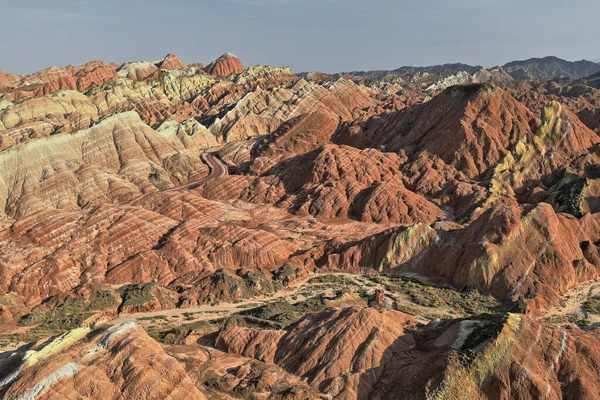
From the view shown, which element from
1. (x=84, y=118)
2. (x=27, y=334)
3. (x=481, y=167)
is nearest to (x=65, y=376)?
(x=27, y=334)

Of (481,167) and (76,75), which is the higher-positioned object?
(76,75)

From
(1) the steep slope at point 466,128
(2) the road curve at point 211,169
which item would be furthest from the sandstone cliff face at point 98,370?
(1) the steep slope at point 466,128

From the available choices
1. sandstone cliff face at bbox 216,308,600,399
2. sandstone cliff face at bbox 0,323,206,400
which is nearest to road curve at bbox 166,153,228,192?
sandstone cliff face at bbox 216,308,600,399

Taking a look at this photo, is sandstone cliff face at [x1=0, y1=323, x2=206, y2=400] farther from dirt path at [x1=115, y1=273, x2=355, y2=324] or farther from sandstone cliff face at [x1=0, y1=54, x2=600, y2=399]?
dirt path at [x1=115, y1=273, x2=355, y2=324]

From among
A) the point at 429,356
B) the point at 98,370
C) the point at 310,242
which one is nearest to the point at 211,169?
the point at 310,242

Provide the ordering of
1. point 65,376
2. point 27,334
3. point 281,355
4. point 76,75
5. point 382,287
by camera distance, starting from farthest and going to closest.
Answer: point 76,75
point 382,287
point 27,334
point 281,355
point 65,376

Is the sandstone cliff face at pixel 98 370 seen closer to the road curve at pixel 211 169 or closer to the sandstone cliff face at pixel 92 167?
the sandstone cliff face at pixel 92 167

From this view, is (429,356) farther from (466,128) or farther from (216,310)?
(466,128)

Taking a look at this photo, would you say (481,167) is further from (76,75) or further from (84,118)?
(76,75)
